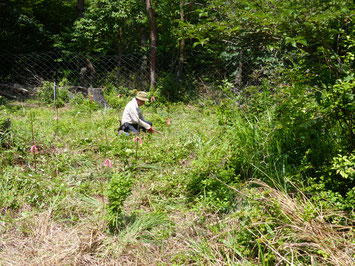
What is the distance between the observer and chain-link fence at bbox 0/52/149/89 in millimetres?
9750

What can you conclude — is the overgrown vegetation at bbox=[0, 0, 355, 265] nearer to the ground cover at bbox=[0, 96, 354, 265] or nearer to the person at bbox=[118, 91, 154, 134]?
the ground cover at bbox=[0, 96, 354, 265]

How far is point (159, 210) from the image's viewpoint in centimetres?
288

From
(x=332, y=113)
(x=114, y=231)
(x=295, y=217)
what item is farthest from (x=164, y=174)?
(x=332, y=113)

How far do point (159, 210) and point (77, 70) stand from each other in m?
9.26

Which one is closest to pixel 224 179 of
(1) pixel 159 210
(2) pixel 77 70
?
(1) pixel 159 210

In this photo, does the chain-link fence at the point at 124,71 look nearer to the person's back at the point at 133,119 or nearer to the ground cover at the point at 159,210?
the person's back at the point at 133,119

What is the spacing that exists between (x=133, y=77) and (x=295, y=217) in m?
8.14

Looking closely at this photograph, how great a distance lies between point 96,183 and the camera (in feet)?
11.3

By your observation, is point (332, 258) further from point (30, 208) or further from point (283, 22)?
point (30, 208)

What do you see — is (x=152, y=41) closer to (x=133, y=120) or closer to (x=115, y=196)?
(x=133, y=120)

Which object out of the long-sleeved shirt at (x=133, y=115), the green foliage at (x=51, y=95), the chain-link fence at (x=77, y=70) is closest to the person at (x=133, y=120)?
the long-sleeved shirt at (x=133, y=115)

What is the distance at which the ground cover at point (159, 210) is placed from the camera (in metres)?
2.18

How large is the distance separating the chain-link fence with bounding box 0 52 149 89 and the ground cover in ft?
18.8

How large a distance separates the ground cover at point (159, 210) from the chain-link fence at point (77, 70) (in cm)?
574
